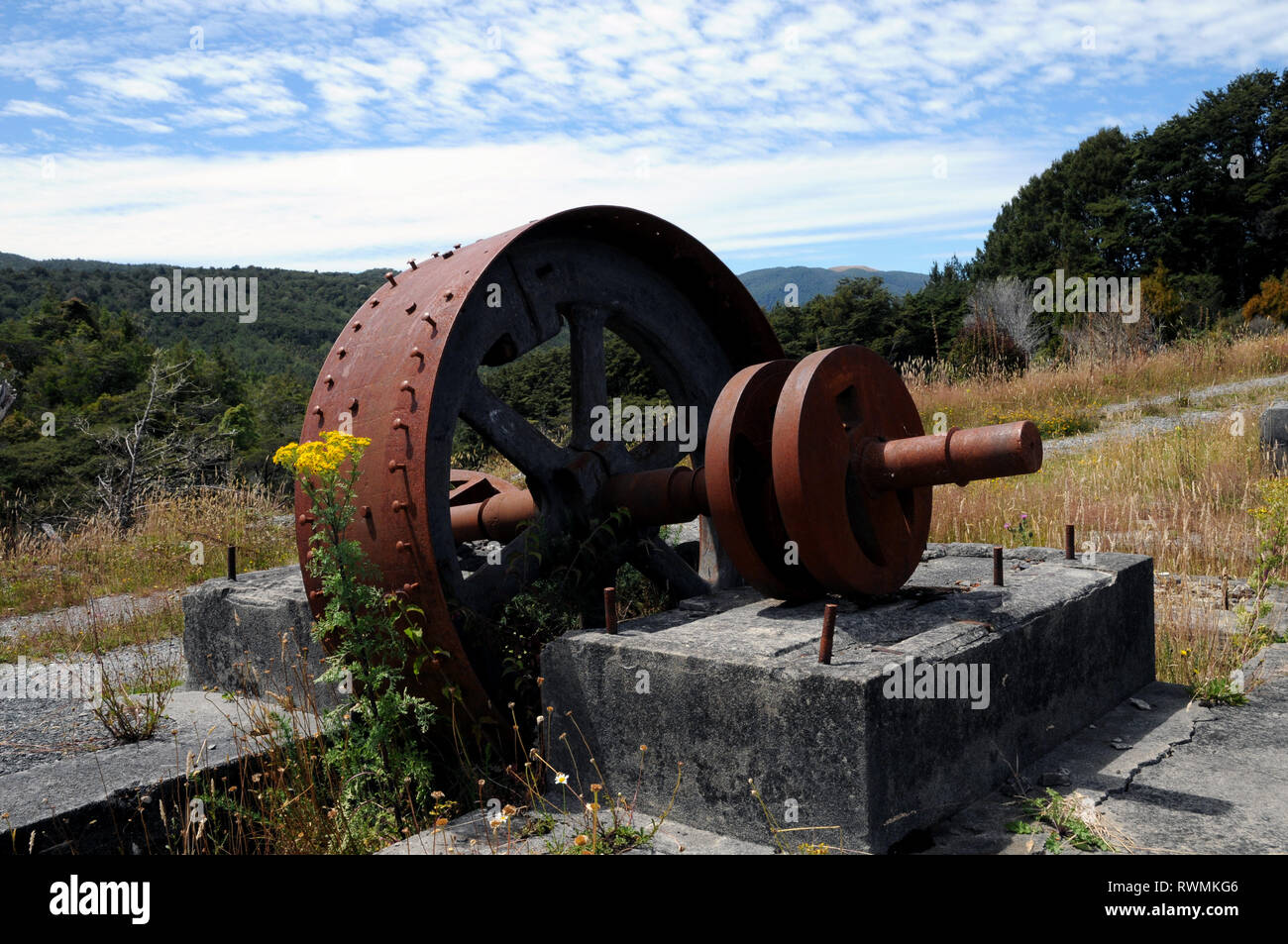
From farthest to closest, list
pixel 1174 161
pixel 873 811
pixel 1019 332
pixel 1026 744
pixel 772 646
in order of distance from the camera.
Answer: pixel 1174 161 < pixel 1019 332 < pixel 1026 744 < pixel 772 646 < pixel 873 811

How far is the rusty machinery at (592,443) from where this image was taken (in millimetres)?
3107

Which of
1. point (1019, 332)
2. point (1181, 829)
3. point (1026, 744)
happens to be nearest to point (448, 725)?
point (1026, 744)

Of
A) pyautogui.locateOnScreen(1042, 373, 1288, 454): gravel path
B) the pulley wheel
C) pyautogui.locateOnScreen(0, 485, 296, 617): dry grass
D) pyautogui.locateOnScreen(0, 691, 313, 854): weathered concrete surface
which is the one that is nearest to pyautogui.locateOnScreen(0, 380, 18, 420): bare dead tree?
pyautogui.locateOnScreen(0, 485, 296, 617): dry grass

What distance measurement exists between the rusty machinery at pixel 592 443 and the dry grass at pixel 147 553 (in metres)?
4.94

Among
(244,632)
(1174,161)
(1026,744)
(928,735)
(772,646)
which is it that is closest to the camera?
(928,735)

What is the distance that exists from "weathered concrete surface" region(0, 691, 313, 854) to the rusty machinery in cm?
60

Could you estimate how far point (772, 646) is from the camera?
288cm

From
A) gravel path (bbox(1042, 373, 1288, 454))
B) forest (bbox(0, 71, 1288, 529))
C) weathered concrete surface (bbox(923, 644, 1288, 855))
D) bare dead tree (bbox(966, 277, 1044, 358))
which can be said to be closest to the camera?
weathered concrete surface (bbox(923, 644, 1288, 855))

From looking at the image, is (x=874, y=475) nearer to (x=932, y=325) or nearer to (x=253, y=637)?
(x=253, y=637)

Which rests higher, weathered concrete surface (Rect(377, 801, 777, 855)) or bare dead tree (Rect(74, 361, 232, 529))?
bare dead tree (Rect(74, 361, 232, 529))

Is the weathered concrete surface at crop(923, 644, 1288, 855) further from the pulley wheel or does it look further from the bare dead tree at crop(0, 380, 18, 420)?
the bare dead tree at crop(0, 380, 18, 420)

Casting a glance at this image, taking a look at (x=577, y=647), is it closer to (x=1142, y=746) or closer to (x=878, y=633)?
(x=878, y=633)

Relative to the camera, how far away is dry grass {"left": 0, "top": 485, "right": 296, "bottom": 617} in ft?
26.7

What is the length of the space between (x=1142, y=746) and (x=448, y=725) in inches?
90.6
